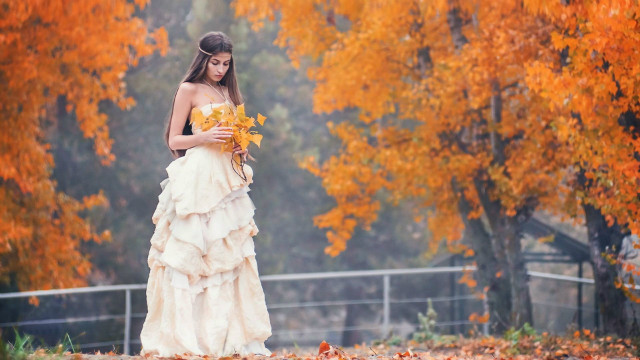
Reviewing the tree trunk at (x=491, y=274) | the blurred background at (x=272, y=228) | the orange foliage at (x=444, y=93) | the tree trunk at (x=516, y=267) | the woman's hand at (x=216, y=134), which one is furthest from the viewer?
the blurred background at (x=272, y=228)

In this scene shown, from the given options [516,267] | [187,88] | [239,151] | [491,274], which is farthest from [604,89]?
[491,274]

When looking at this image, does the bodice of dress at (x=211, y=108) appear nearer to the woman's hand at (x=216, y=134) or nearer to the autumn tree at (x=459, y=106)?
the woman's hand at (x=216, y=134)

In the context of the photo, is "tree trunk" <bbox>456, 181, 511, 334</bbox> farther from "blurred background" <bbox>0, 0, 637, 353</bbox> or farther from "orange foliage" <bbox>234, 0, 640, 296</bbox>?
"blurred background" <bbox>0, 0, 637, 353</bbox>

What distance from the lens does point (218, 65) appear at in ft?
14.6

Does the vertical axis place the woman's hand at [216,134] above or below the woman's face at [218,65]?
below

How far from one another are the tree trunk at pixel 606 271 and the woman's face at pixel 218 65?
17.3 feet

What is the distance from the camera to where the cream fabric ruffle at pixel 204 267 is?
14.4ft

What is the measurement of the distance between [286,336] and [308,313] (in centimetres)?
147

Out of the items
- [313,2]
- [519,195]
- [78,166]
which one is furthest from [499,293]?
[78,166]

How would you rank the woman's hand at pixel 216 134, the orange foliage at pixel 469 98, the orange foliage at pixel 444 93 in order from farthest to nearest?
the orange foliage at pixel 444 93, the orange foliage at pixel 469 98, the woman's hand at pixel 216 134

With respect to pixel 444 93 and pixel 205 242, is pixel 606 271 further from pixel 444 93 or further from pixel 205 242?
pixel 205 242

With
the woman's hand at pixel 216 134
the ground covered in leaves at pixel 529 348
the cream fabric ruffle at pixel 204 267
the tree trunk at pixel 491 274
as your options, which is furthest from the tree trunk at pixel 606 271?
the woman's hand at pixel 216 134

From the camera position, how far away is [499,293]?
1041 centimetres

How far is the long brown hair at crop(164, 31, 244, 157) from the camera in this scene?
4.38 m
